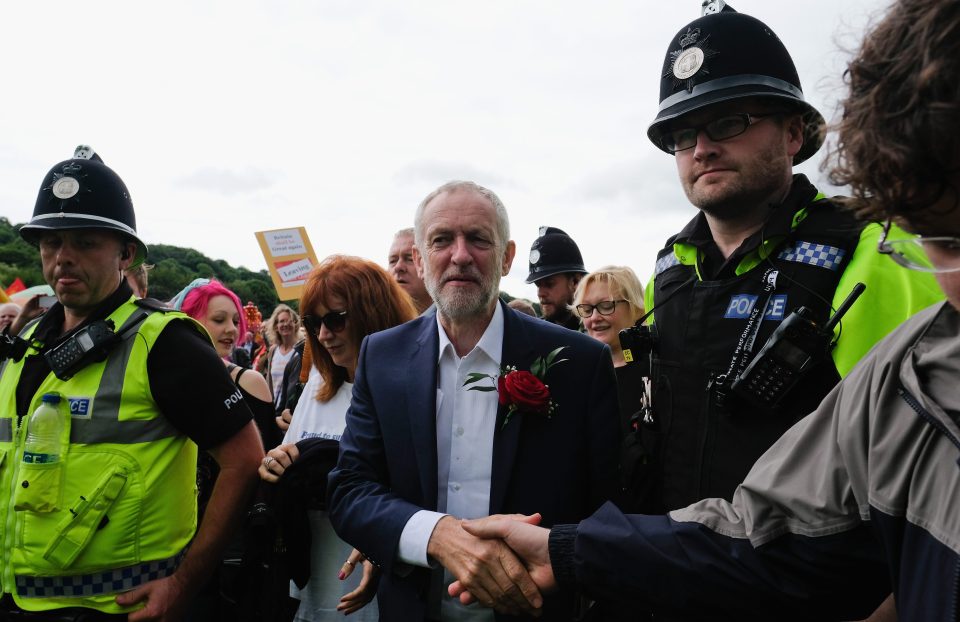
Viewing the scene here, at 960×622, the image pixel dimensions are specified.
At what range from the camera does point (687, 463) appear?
86.4 inches

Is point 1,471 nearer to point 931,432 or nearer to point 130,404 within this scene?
point 130,404

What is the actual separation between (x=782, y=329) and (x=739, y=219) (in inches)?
22.5

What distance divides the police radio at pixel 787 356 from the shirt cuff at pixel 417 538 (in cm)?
109

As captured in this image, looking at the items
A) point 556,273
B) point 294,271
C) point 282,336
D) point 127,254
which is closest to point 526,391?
point 127,254

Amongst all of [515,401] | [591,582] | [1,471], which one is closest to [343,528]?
[515,401]

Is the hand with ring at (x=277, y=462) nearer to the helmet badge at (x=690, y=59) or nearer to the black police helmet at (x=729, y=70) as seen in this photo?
the black police helmet at (x=729, y=70)

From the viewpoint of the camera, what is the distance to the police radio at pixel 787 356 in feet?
6.03

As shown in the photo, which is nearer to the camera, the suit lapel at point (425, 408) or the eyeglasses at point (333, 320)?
the suit lapel at point (425, 408)

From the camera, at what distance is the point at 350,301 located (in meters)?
3.35

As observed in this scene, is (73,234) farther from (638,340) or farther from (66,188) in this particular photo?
(638,340)

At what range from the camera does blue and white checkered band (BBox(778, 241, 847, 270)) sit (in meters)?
1.97

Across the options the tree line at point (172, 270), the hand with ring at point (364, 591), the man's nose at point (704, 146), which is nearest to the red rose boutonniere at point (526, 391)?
the hand with ring at point (364, 591)

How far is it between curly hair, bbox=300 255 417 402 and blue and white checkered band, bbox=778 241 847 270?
2026 millimetres

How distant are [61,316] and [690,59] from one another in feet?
10.1
